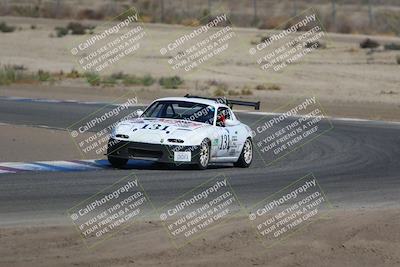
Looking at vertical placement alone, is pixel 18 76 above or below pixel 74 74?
above

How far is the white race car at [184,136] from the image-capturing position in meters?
18.0

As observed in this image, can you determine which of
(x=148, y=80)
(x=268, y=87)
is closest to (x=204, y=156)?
(x=268, y=87)

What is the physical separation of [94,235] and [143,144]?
245 inches

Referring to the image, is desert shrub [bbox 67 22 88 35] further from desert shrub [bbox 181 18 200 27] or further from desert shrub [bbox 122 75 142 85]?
desert shrub [bbox 122 75 142 85]

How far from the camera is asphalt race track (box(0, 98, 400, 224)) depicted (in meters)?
14.2

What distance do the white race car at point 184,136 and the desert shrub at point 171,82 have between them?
804 inches

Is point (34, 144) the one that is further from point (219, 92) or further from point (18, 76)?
point (18, 76)

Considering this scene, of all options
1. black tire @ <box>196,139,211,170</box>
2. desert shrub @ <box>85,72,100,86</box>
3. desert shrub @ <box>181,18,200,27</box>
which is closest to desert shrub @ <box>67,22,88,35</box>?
desert shrub @ <box>181,18,200,27</box>

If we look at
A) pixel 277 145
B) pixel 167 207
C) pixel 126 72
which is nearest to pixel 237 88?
pixel 126 72

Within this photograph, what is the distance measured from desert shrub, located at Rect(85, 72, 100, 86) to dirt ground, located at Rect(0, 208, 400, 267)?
28749 mm

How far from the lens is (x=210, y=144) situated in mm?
18812

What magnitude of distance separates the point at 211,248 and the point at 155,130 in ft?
22.8

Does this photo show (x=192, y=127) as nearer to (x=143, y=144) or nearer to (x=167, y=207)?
(x=143, y=144)

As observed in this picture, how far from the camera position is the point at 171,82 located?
4138 cm
